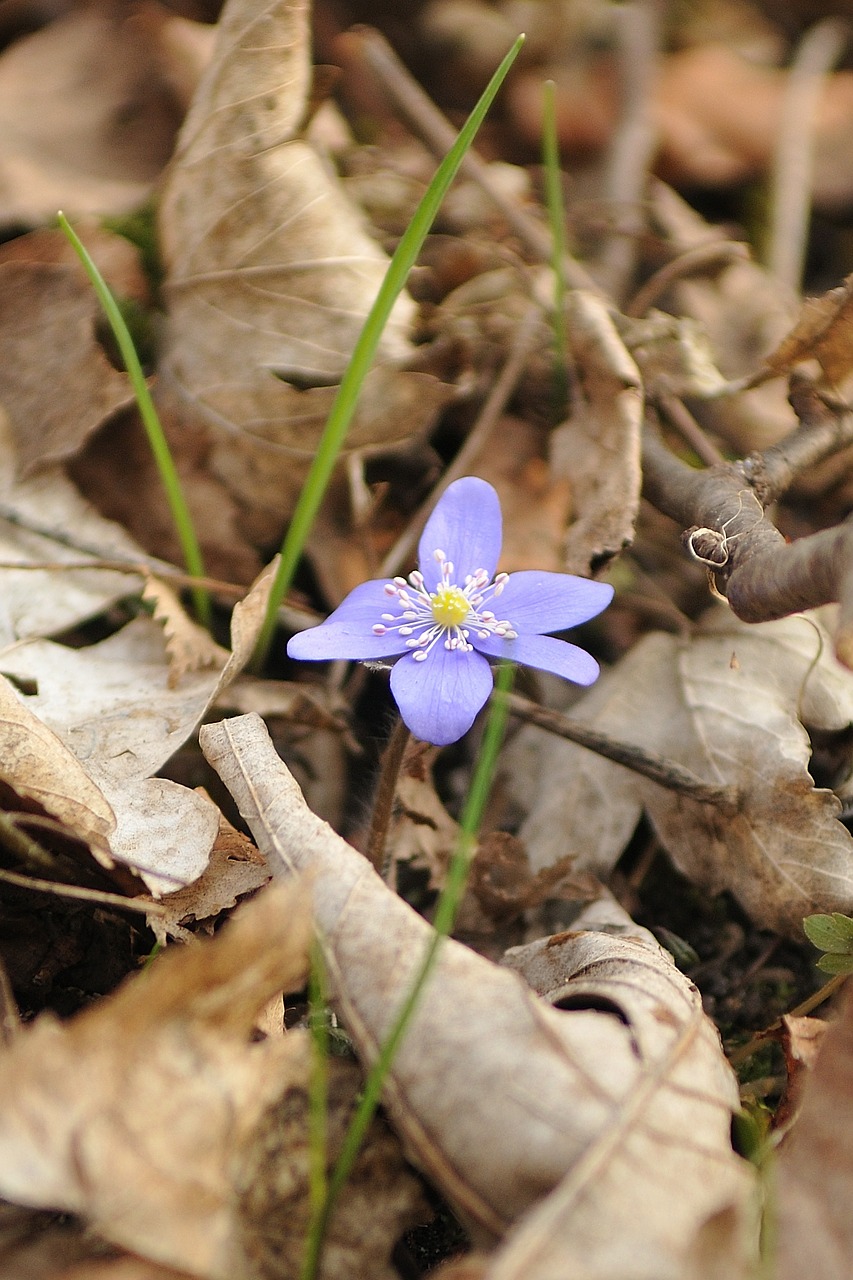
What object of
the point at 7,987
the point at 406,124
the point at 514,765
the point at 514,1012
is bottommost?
the point at 514,765

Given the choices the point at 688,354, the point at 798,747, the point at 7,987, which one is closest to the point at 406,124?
the point at 688,354

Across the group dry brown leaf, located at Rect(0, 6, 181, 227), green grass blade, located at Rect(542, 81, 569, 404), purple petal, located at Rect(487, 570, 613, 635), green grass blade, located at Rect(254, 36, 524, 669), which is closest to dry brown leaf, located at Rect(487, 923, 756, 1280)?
purple petal, located at Rect(487, 570, 613, 635)

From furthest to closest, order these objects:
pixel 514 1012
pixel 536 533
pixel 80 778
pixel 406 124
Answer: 1. pixel 406 124
2. pixel 536 533
3. pixel 80 778
4. pixel 514 1012

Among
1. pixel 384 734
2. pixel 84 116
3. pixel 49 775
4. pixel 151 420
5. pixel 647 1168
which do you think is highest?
pixel 84 116

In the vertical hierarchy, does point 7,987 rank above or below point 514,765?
above

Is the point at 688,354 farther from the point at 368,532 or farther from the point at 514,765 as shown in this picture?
the point at 514,765

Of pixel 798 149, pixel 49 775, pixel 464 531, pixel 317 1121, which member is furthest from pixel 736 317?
pixel 317 1121

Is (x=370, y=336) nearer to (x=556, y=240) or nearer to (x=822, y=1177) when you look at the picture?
(x=556, y=240)

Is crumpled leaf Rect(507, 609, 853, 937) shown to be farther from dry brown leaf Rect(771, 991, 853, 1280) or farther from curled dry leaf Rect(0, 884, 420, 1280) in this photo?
curled dry leaf Rect(0, 884, 420, 1280)
